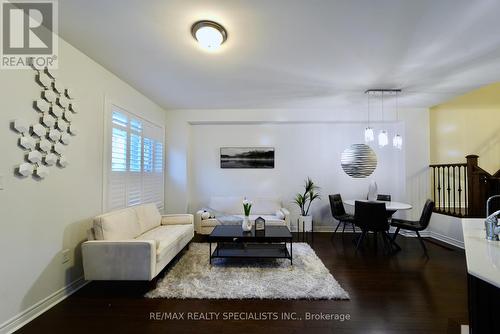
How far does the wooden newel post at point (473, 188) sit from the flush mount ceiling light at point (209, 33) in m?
4.66

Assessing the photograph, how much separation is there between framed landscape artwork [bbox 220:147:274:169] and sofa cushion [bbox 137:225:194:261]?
1.91 m

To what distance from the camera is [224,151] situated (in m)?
5.31

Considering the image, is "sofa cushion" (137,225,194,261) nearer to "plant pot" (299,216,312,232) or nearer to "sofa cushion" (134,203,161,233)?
"sofa cushion" (134,203,161,233)

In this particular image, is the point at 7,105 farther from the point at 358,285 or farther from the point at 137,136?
the point at 358,285

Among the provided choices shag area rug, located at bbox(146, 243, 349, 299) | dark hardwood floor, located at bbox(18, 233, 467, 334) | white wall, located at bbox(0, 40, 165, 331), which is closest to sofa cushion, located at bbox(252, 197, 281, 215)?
shag area rug, located at bbox(146, 243, 349, 299)

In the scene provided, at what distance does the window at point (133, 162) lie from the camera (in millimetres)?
3285

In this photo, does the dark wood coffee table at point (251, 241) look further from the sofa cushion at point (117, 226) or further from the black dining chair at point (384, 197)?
the black dining chair at point (384, 197)

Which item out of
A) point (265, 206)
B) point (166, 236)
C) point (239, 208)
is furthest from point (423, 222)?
point (166, 236)

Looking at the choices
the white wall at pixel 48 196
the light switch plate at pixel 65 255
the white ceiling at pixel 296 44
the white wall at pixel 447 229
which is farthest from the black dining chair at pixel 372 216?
the light switch plate at pixel 65 255

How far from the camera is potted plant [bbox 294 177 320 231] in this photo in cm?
483

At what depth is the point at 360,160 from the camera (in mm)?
3867

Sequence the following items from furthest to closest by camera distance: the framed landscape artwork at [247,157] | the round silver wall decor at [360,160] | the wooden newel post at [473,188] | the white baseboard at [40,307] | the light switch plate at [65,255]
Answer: the framed landscape artwork at [247,157] → the wooden newel post at [473,188] → the round silver wall decor at [360,160] → the light switch plate at [65,255] → the white baseboard at [40,307]

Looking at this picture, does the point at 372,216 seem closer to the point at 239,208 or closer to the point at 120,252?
the point at 239,208

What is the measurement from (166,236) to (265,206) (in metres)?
2.28
